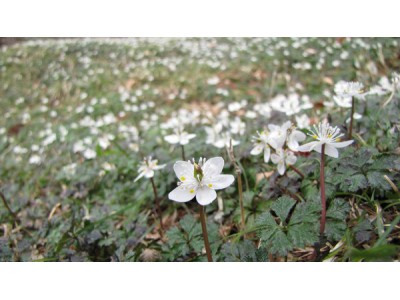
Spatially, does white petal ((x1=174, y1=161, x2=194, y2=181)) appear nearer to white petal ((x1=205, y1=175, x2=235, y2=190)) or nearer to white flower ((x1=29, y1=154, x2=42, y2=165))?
white petal ((x1=205, y1=175, x2=235, y2=190))

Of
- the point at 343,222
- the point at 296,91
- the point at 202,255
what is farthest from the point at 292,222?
the point at 296,91

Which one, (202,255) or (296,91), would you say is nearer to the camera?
(202,255)

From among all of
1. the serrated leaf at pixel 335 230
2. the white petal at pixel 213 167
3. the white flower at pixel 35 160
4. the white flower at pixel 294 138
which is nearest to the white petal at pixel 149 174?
the white petal at pixel 213 167

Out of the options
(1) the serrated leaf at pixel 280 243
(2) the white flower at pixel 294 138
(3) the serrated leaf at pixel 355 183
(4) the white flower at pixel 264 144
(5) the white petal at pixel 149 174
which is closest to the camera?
(1) the serrated leaf at pixel 280 243

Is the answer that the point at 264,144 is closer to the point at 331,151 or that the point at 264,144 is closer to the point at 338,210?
the point at 331,151

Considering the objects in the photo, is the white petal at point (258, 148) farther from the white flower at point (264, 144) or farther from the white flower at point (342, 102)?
the white flower at point (342, 102)

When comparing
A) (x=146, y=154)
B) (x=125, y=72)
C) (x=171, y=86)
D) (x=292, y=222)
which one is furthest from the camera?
(x=125, y=72)
